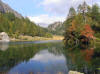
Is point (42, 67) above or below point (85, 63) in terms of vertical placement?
below

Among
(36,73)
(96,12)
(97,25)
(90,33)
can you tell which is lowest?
(36,73)

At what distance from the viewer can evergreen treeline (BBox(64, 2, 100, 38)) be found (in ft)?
247

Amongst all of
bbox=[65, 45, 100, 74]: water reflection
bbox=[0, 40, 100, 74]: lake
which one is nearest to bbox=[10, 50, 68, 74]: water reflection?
bbox=[0, 40, 100, 74]: lake

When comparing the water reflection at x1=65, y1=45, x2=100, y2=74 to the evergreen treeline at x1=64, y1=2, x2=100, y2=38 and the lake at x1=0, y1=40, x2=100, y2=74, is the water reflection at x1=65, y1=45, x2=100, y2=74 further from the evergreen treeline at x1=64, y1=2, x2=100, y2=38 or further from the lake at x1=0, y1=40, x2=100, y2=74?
the evergreen treeline at x1=64, y1=2, x2=100, y2=38

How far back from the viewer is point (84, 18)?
100 meters

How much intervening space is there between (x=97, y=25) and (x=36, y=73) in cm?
8632

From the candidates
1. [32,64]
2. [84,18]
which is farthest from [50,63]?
[84,18]

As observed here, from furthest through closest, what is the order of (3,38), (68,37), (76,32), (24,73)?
(3,38) < (68,37) < (76,32) < (24,73)

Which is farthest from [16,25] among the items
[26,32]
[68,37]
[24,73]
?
[24,73]

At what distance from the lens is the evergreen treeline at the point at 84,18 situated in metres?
75.2

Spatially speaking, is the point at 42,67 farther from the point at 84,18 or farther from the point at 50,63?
the point at 84,18

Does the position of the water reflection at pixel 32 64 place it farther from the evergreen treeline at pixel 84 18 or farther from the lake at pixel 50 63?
the evergreen treeline at pixel 84 18

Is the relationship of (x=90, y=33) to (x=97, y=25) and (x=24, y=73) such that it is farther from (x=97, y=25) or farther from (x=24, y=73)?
(x=24, y=73)

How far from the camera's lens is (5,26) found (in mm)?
169750
